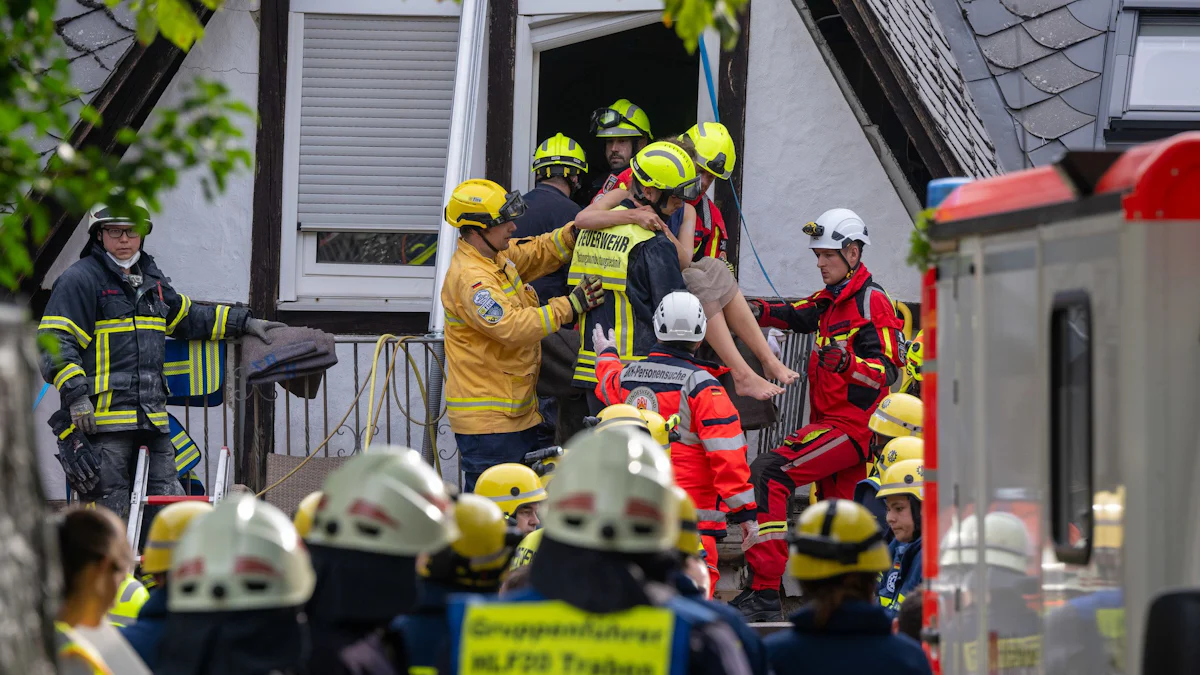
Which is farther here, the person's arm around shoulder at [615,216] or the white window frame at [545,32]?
the white window frame at [545,32]

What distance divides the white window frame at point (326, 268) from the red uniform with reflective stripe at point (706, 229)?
1.82m

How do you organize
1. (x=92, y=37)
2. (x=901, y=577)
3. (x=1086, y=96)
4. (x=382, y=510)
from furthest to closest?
1. (x=1086, y=96)
2. (x=92, y=37)
3. (x=901, y=577)
4. (x=382, y=510)

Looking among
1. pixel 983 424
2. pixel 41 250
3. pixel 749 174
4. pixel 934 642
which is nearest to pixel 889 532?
pixel 934 642

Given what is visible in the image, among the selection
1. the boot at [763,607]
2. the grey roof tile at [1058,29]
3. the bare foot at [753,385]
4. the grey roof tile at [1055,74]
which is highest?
the grey roof tile at [1058,29]

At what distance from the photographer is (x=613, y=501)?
3.38 m

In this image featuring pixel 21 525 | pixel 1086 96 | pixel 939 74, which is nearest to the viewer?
pixel 21 525

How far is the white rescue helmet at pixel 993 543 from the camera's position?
449cm

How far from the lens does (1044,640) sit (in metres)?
4.28

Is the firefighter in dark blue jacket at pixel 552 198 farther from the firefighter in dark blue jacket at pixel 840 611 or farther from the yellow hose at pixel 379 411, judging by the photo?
the firefighter in dark blue jacket at pixel 840 611

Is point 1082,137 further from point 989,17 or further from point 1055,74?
point 989,17

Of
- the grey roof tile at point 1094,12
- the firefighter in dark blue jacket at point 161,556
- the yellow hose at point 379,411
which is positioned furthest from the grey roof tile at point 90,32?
the grey roof tile at point 1094,12

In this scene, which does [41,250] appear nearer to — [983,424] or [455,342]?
[455,342]

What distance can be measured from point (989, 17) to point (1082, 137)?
52.8 inches

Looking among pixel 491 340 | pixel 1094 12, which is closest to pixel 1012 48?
pixel 1094 12
